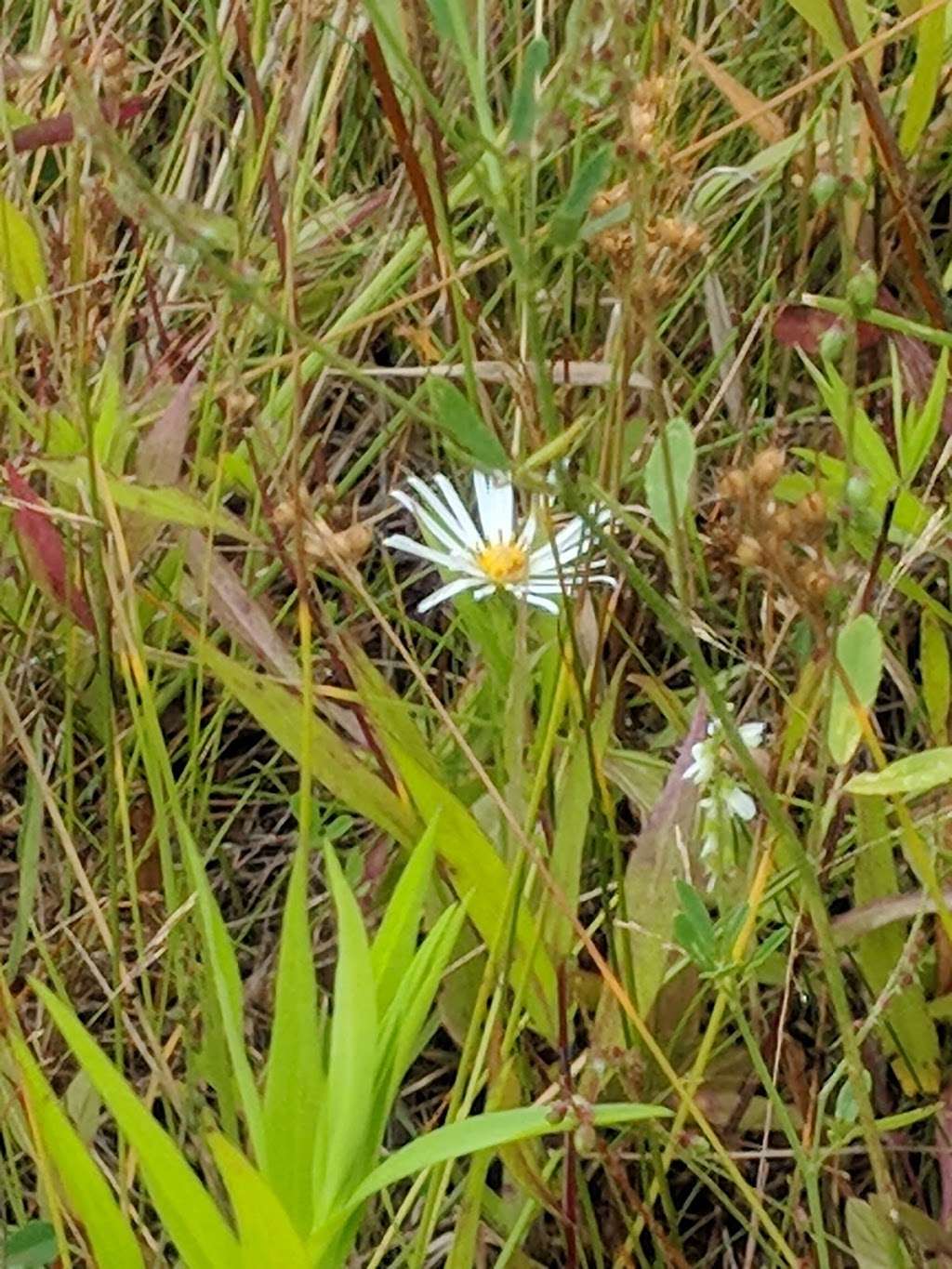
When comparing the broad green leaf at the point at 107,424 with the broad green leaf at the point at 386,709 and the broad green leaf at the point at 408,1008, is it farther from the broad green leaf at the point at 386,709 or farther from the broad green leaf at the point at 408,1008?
the broad green leaf at the point at 408,1008

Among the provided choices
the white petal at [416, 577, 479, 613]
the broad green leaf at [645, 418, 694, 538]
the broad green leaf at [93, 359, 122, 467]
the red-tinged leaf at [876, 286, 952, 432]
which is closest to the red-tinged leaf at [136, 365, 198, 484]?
the broad green leaf at [93, 359, 122, 467]

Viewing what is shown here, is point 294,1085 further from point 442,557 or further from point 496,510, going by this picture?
point 496,510

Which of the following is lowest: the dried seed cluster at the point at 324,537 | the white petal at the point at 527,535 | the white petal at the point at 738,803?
the white petal at the point at 738,803

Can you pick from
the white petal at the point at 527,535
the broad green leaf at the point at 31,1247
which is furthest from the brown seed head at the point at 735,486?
the broad green leaf at the point at 31,1247

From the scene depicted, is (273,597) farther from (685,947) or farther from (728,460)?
(685,947)

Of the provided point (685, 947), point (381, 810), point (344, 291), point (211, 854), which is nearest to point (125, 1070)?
point (211, 854)
